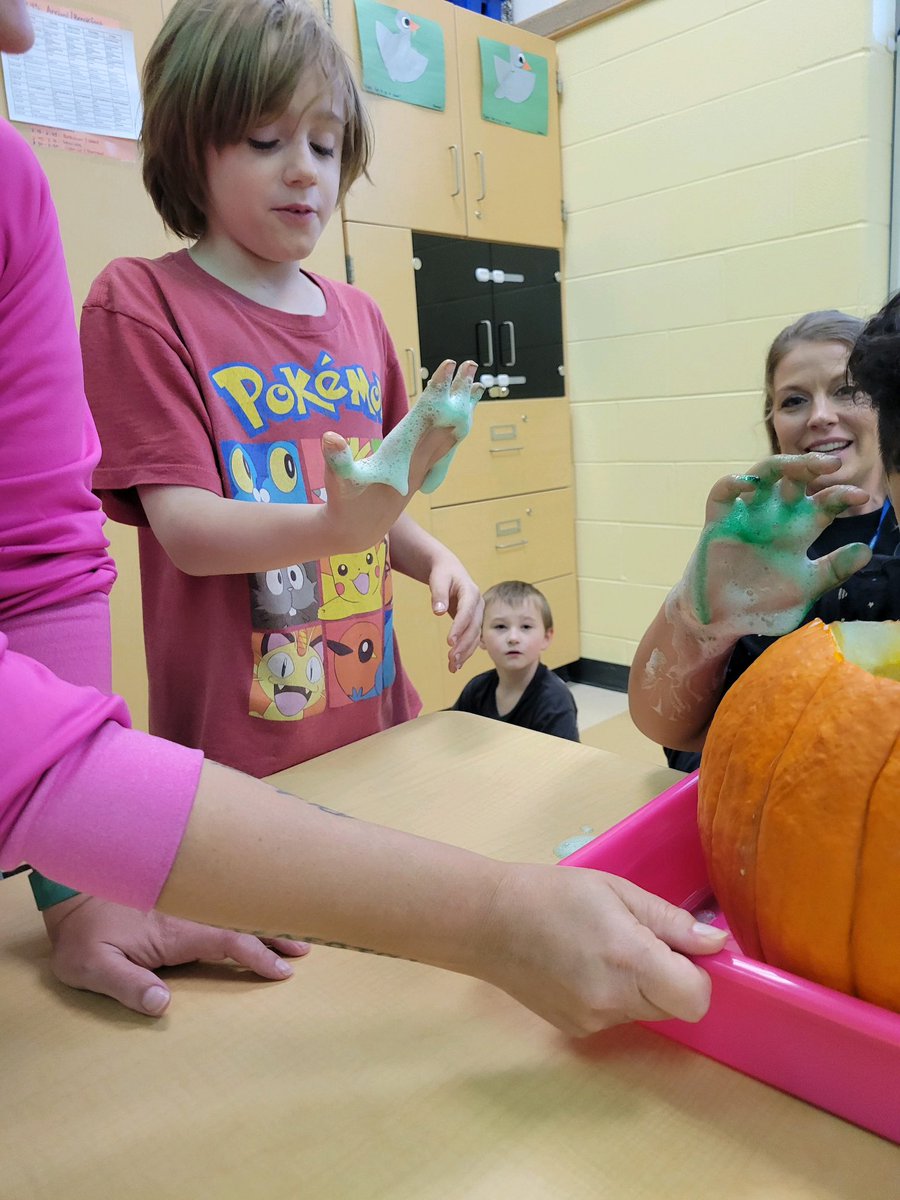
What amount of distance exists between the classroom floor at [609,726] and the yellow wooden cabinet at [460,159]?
54.2 inches

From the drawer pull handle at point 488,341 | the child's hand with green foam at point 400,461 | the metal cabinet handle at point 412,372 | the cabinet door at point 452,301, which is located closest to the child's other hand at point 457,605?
the child's hand with green foam at point 400,461

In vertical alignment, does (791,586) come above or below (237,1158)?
above

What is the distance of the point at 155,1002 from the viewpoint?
18.9 inches

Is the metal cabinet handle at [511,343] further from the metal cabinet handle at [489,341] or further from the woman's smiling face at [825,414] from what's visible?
the woman's smiling face at [825,414]

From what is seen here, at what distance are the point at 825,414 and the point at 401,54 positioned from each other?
1647mm

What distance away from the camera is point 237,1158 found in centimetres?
38

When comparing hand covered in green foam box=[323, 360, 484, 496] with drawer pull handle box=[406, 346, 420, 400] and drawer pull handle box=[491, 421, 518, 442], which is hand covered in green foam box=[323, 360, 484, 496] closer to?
drawer pull handle box=[406, 346, 420, 400]

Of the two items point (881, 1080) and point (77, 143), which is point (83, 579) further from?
point (77, 143)

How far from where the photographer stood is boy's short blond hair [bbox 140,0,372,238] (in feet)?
2.62

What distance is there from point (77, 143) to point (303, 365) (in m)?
1.16

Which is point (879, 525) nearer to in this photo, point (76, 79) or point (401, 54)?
point (76, 79)

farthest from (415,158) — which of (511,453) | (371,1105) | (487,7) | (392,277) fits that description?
(371,1105)

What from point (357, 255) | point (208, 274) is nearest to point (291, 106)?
point (208, 274)

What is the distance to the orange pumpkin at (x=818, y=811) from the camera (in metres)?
0.39
